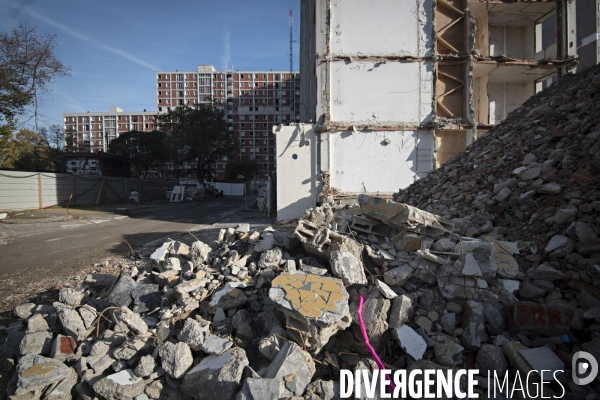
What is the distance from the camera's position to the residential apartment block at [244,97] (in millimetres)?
72562

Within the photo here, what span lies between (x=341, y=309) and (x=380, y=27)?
40.5 ft

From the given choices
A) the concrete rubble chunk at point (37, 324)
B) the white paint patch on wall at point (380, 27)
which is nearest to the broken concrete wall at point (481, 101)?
the white paint patch on wall at point (380, 27)

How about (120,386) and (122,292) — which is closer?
(120,386)

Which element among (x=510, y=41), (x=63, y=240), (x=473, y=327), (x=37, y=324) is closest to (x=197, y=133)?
(x=63, y=240)

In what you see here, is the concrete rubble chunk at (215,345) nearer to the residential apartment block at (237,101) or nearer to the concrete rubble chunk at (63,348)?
the concrete rubble chunk at (63,348)

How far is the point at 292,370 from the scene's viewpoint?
256 centimetres

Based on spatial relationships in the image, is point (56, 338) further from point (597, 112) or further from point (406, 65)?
point (406, 65)

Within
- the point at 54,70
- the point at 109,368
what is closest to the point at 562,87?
the point at 109,368

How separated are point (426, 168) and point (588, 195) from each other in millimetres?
8608

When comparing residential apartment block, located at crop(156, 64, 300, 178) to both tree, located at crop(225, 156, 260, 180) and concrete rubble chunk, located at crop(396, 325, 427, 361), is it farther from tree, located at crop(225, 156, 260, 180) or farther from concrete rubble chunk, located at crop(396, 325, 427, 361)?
concrete rubble chunk, located at crop(396, 325, 427, 361)

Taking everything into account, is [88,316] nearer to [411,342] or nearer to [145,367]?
[145,367]

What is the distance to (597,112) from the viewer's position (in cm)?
489

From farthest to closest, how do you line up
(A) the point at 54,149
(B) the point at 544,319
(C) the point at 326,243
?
1. (A) the point at 54,149
2. (C) the point at 326,243
3. (B) the point at 544,319

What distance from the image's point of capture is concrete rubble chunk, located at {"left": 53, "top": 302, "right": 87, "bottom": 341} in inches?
124
